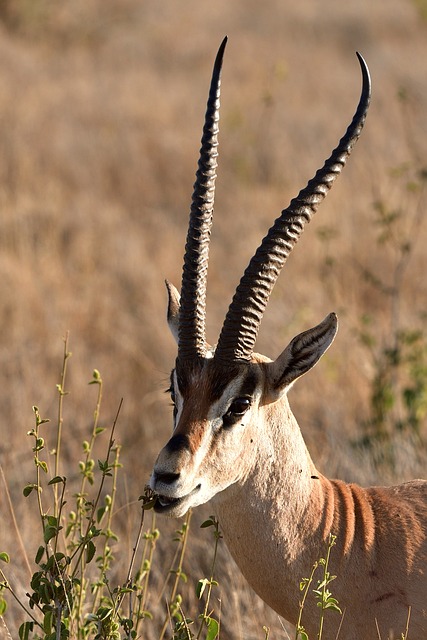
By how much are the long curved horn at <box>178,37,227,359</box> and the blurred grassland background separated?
4.19 ft

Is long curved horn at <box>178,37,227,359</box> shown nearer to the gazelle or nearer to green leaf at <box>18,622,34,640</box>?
the gazelle

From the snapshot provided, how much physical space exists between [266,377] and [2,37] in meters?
21.2

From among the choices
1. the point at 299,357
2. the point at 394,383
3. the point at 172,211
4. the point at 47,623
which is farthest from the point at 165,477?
the point at 172,211

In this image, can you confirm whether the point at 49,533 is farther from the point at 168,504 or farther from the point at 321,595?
the point at 321,595

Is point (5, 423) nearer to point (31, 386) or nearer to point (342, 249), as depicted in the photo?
point (31, 386)

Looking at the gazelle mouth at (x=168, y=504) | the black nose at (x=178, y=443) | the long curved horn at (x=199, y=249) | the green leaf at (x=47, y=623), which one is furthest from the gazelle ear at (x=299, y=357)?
the green leaf at (x=47, y=623)

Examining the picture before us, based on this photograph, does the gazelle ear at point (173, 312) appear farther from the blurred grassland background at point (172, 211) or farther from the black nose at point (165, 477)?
the black nose at point (165, 477)

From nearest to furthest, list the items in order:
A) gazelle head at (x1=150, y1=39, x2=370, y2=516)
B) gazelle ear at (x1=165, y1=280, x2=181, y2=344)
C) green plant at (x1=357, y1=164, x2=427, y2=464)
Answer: gazelle head at (x1=150, y1=39, x2=370, y2=516), gazelle ear at (x1=165, y1=280, x2=181, y2=344), green plant at (x1=357, y1=164, x2=427, y2=464)

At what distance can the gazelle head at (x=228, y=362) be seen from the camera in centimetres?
431

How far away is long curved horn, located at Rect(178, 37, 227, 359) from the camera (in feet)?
15.1

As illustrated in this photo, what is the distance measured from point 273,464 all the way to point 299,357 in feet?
1.69

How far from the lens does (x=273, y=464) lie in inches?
183

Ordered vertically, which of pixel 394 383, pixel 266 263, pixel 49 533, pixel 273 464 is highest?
pixel 266 263

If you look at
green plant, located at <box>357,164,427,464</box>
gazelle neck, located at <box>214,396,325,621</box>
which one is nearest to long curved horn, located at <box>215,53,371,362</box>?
gazelle neck, located at <box>214,396,325,621</box>
